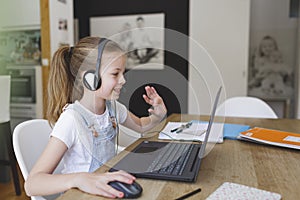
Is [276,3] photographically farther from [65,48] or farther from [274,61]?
[65,48]

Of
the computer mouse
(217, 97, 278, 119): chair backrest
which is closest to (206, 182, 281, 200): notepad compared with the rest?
the computer mouse

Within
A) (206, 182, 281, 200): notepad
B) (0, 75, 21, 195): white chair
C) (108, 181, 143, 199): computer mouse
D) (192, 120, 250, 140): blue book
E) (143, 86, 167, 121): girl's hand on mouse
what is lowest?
(0, 75, 21, 195): white chair

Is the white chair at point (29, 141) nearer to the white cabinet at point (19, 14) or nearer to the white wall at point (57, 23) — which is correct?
the white cabinet at point (19, 14)

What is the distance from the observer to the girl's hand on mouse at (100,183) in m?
0.59

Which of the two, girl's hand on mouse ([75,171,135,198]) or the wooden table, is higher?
girl's hand on mouse ([75,171,135,198])

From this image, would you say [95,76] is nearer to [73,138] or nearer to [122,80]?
[122,80]

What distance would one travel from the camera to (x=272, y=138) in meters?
1.08

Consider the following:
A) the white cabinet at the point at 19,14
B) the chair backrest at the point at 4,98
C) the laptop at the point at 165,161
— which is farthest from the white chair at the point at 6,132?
the laptop at the point at 165,161

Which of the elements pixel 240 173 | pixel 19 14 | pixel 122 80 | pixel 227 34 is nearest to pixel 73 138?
pixel 122 80

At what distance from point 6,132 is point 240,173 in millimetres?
1994

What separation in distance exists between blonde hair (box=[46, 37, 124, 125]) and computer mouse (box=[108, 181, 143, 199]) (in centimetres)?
41

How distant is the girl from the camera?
69 centimetres

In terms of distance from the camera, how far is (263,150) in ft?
3.20

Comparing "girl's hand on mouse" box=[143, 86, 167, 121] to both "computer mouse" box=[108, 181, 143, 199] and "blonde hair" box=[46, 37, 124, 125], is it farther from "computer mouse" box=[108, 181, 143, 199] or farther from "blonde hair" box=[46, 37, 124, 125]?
"computer mouse" box=[108, 181, 143, 199]
